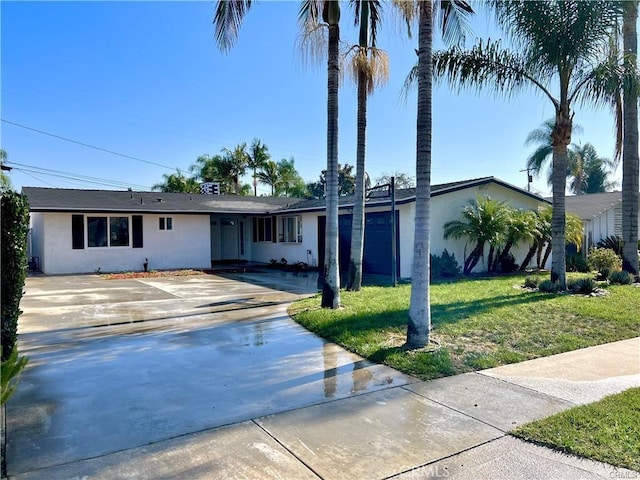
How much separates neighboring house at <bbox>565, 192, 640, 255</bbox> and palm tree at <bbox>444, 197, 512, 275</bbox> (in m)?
6.49

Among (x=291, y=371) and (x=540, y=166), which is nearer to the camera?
(x=291, y=371)

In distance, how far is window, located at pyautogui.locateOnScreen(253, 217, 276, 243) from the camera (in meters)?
22.0

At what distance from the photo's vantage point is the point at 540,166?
3136 cm

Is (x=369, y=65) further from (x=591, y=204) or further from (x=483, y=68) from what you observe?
(x=591, y=204)

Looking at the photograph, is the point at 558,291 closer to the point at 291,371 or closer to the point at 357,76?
the point at 357,76

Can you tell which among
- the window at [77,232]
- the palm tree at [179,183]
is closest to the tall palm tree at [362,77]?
the window at [77,232]

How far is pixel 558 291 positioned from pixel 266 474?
31.0 ft

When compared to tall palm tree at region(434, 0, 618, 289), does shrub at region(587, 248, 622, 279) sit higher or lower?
lower

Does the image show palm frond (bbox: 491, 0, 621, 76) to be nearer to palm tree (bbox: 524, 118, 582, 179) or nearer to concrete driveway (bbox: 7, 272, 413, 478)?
concrete driveway (bbox: 7, 272, 413, 478)

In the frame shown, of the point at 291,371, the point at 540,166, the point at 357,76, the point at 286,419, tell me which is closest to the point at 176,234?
the point at 357,76

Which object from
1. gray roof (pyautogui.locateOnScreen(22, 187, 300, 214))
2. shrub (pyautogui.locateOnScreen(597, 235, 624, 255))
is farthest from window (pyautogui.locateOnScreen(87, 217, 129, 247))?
shrub (pyautogui.locateOnScreen(597, 235, 624, 255))

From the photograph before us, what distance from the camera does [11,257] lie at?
204 inches

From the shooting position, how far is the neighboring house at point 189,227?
15.3 m

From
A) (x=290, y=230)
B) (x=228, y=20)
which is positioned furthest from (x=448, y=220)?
(x=228, y=20)
